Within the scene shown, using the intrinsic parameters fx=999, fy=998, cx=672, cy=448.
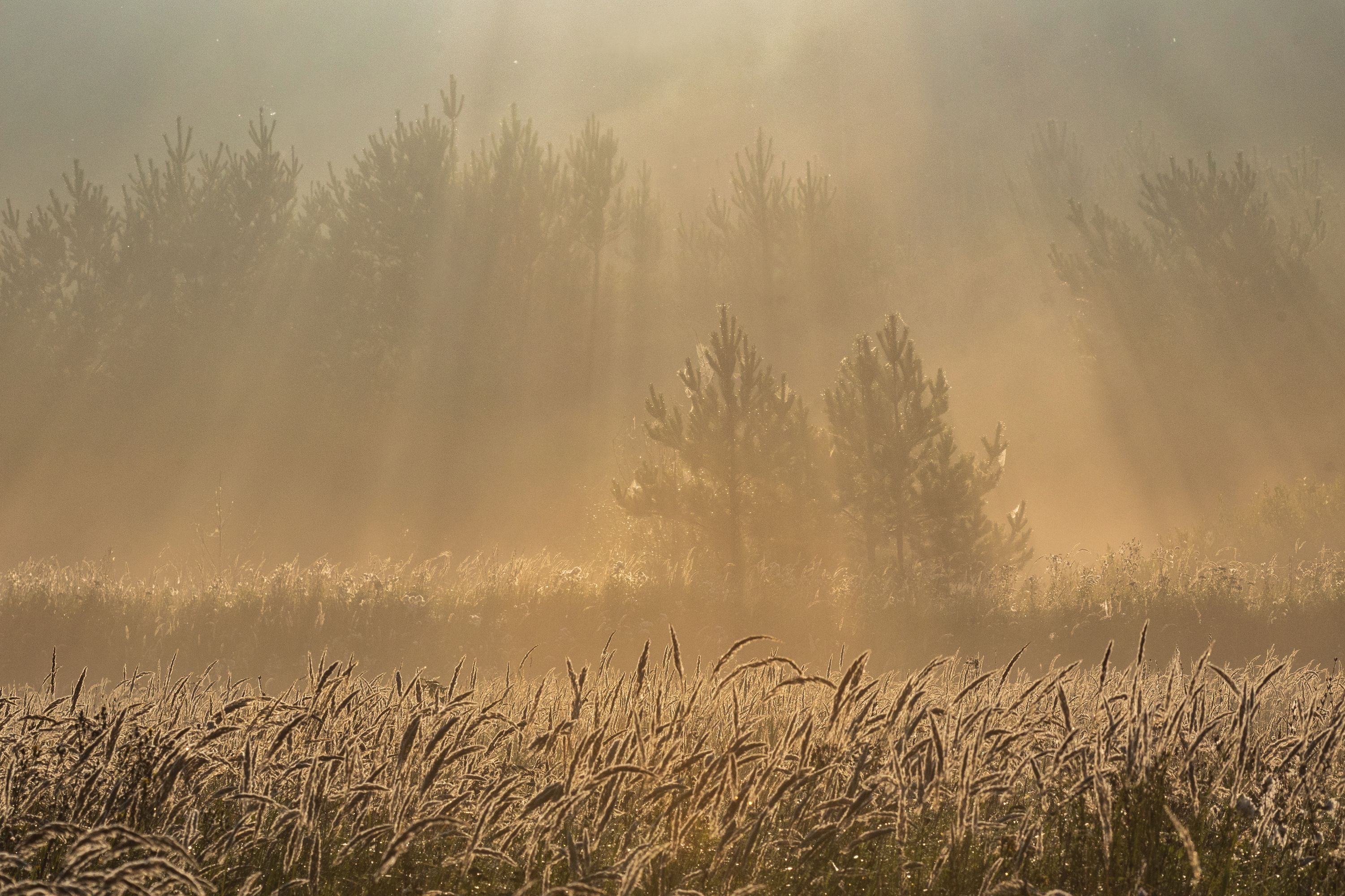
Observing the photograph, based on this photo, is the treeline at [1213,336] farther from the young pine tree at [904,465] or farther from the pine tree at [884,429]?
the pine tree at [884,429]

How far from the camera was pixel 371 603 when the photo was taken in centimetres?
1443

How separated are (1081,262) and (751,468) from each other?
23299 millimetres

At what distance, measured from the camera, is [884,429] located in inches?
696

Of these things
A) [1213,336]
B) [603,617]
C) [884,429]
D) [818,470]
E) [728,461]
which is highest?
[1213,336]

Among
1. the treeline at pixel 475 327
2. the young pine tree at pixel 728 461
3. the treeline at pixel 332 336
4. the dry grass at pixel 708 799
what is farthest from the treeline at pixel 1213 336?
the dry grass at pixel 708 799

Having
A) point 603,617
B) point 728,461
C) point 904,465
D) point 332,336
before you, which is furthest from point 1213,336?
point 332,336

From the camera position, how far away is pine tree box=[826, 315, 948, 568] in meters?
17.4

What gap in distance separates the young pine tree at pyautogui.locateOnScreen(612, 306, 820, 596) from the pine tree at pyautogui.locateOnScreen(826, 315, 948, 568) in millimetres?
1331

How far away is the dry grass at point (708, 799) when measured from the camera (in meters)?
2.19

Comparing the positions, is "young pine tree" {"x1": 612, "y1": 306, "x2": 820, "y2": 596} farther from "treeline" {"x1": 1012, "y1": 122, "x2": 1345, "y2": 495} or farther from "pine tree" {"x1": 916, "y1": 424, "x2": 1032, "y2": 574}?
"treeline" {"x1": 1012, "y1": 122, "x2": 1345, "y2": 495}

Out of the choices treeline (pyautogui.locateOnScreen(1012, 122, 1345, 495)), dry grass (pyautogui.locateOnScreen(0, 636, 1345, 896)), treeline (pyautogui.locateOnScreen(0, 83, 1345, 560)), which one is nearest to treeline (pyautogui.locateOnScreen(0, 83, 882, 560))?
treeline (pyautogui.locateOnScreen(0, 83, 1345, 560))

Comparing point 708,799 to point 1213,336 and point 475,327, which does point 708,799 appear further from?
point 475,327

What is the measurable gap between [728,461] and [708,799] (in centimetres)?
1400

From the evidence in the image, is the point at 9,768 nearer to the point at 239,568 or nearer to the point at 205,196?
the point at 239,568
